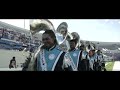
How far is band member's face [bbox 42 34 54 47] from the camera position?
363 cm

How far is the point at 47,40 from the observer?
3.65 meters

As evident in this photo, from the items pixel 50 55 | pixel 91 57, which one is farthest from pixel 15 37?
pixel 91 57

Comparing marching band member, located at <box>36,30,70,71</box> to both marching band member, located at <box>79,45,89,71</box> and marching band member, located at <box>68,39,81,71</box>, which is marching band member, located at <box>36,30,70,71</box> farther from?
marching band member, located at <box>79,45,89,71</box>

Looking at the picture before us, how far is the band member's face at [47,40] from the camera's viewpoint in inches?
143

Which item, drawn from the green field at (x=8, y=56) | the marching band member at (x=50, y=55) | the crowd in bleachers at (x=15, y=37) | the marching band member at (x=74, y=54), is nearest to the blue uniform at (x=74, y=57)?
the marching band member at (x=74, y=54)

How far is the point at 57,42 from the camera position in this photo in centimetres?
369

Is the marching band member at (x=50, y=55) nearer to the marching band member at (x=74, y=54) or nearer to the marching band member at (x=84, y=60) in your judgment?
the marching band member at (x=74, y=54)

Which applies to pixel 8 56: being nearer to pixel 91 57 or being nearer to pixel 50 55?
pixel 50 55

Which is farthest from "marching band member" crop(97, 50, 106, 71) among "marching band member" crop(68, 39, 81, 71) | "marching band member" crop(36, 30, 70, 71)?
"marching band member" crop(36, 30, 70, 71)

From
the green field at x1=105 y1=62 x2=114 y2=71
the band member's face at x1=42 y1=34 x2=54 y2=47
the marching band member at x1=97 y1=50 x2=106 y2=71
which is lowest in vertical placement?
the green field at x1=105 y1=62 x2=114 y2=71
